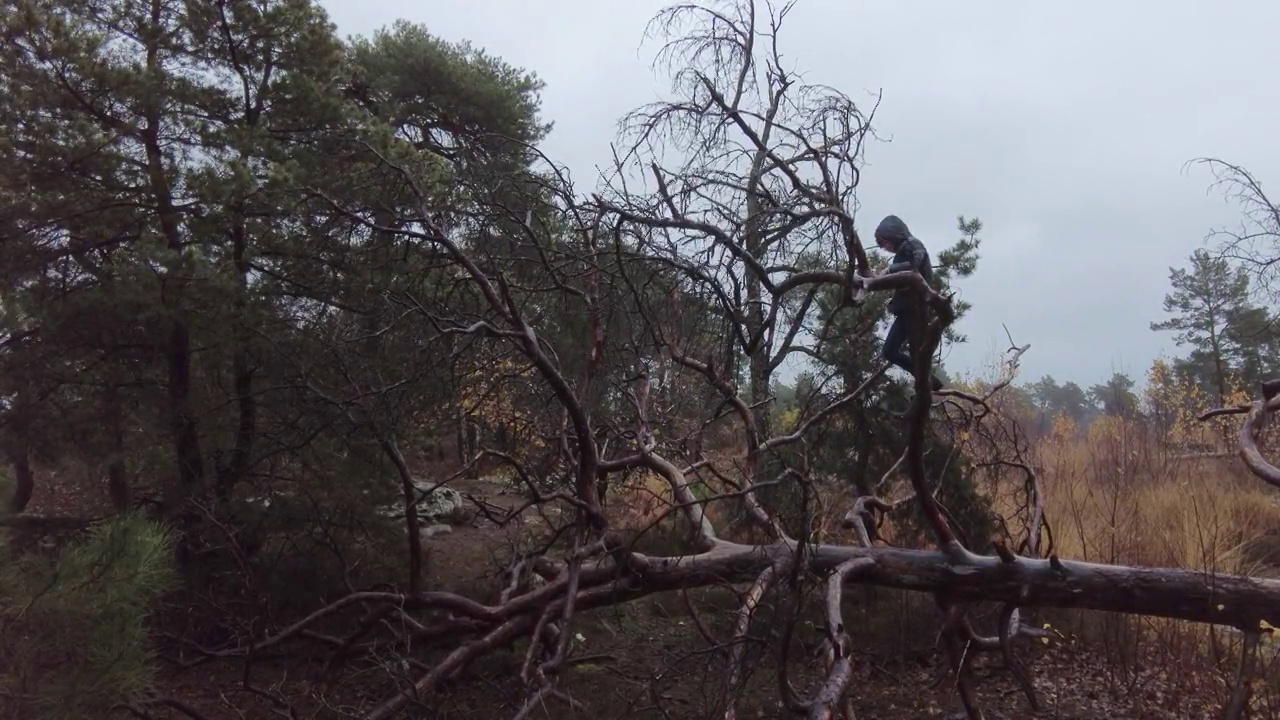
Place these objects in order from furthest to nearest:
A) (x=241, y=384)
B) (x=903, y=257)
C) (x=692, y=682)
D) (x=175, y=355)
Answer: (x=241, y=384), (x=175, y=355), (x=692, y=682), (x=903, y=257)

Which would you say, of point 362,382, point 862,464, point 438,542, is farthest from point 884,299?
point 438,542

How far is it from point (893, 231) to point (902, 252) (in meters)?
0.22

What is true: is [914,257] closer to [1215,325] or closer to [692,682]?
[692,682]

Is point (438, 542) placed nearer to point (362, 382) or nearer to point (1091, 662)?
point (362, 382)

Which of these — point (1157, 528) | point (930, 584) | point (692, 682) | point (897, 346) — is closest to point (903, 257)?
point (897, 346)

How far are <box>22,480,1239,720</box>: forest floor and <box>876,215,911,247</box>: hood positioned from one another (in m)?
2.42

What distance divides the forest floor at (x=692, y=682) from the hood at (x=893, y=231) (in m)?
2.42

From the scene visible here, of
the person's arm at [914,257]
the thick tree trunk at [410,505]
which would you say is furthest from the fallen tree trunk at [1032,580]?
the thick tree trunk at [410,505]

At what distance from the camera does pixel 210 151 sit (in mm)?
6293

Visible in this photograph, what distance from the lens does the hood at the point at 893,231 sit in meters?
4.64

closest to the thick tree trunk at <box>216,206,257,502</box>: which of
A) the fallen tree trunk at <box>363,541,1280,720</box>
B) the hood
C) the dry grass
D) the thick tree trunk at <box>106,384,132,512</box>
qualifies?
the thick tree trunk at <box>106,384,132,512</box>

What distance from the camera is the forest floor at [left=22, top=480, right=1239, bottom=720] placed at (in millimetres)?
5262

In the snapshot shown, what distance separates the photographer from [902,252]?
4.49 m

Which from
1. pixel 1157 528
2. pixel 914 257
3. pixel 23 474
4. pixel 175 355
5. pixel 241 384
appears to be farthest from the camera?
pixel 1157 528
